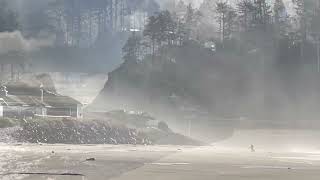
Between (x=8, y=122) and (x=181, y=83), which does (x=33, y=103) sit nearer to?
(x=8, y=122)

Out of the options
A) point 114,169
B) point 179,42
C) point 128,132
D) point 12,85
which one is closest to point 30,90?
point 12,85

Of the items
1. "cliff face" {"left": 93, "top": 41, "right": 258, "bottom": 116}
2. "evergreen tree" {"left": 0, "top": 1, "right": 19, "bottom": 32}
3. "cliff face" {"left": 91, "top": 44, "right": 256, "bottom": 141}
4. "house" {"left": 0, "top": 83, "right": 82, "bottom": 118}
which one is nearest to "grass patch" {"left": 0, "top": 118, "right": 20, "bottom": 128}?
"house" {"left": 0, "top": 83, "right": 82, "bottom": 118}

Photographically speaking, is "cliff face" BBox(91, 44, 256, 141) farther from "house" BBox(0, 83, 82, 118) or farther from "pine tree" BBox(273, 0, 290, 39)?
"pine tree" BBox(273, 0, 290, 39)

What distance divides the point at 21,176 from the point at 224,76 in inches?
3023

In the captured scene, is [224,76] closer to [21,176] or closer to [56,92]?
[56,92]

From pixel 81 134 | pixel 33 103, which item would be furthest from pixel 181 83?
pixel 81 134

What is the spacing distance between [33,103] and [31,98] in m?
2.88

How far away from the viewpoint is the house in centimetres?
7900

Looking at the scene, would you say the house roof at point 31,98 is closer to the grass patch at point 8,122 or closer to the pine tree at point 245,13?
the grass patch at point 8,122

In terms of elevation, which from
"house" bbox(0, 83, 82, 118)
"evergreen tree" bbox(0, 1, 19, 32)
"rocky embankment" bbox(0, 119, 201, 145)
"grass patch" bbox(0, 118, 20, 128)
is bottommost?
"rocky embankment" bbox(0, 119, 201, 145)

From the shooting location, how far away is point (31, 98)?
84.8 m

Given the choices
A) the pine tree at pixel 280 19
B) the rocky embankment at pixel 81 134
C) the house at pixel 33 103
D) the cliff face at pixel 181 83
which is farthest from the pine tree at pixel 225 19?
the house at pixel 33 103

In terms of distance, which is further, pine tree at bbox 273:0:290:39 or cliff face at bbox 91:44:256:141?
pine tree at bbox 273:0:290:39

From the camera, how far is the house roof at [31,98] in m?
82.0
